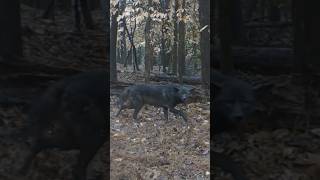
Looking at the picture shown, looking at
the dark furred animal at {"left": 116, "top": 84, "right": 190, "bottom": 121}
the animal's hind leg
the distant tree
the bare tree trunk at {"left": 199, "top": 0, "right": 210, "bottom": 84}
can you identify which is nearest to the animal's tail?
the dark furred animal at {"left": 116, "top": 84, "right": 190, "bottom": 121}

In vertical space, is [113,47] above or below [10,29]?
below

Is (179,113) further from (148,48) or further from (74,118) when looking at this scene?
(74,118)

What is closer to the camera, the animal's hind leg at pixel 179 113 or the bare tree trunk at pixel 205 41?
the bare tree trunk at pixel 205 41

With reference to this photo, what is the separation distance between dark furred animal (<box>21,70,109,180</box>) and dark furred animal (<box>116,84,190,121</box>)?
0.22 meters

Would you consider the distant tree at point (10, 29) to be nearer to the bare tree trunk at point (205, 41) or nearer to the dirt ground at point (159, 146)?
the dirt ground at point (159, 146)

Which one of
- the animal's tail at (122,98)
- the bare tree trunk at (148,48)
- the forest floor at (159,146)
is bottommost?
the forest floor at (159,146)

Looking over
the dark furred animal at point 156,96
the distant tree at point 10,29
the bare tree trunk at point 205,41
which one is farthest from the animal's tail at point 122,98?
the distant tree at point 10,29

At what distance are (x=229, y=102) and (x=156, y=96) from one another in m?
0.66

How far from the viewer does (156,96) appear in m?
5.69

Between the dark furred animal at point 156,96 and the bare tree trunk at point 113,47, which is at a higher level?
the bare tree trunk at point 113,47

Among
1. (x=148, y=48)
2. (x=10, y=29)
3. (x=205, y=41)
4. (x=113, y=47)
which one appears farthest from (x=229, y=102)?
(x=10, y=29)

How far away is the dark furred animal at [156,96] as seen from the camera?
5.66 metres

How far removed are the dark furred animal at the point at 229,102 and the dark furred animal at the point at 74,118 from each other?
0.98 meters

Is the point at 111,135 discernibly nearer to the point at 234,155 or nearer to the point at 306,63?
the point at 234,155
